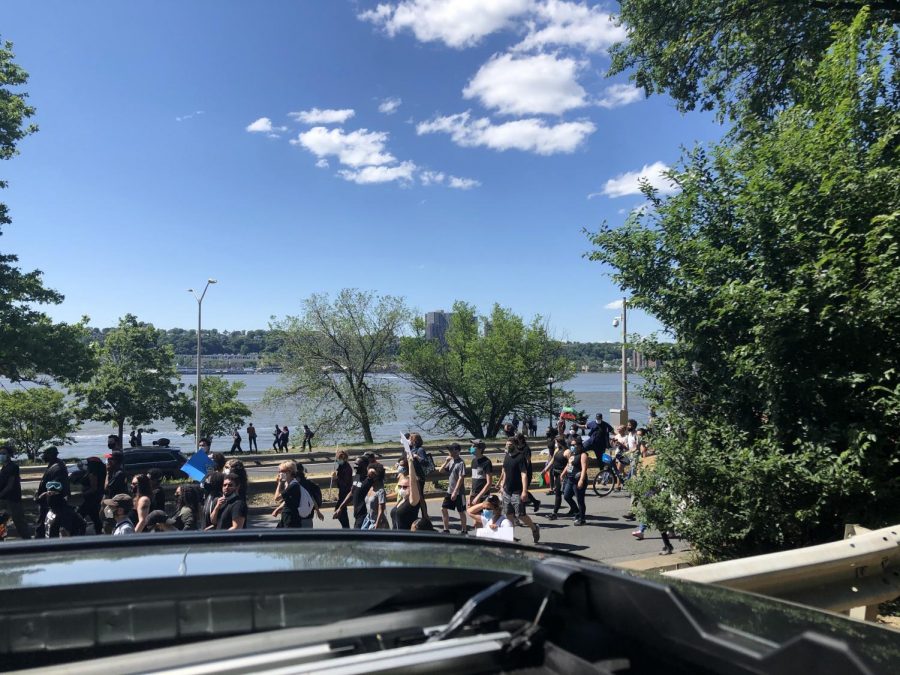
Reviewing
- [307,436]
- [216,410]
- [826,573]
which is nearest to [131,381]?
[216,410]

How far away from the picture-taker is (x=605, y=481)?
15.6 m

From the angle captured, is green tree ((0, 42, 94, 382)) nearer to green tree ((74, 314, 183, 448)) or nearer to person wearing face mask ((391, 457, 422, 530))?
person wearing face mask ((391, 457, 422, 530))

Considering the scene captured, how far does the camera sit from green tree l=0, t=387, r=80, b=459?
32.4 metres

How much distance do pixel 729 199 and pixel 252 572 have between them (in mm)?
6897

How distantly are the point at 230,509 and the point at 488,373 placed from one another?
3382 cm

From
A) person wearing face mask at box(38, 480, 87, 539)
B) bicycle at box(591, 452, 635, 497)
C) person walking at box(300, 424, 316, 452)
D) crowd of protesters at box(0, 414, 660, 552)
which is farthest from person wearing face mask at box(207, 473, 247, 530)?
person walking at box(300, 424, 316, 452)

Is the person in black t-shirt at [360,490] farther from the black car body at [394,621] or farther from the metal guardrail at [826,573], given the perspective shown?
the black car body at [394,621]

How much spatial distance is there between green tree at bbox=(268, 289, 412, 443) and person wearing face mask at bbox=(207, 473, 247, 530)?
108ft

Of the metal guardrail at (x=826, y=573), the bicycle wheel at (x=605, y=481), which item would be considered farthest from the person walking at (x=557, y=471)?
the metal guardrail at (x=826, y=573)

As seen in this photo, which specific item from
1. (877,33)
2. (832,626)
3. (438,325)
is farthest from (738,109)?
(438,325)

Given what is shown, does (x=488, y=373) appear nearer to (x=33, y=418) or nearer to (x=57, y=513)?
(x=33, y=418)

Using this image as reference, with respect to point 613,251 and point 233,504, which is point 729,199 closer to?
point 613,251

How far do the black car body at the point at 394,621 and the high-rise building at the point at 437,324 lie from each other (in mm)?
42318

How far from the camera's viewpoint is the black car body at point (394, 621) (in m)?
1.30
